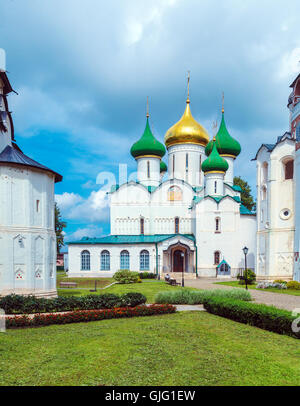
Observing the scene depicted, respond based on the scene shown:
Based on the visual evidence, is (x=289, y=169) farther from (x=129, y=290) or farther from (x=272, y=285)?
(x=129, y=290)

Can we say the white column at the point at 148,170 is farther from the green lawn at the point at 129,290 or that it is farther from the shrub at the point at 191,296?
the shrub at the point at 191,296

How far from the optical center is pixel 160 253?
103 feet

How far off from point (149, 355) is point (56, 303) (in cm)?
614

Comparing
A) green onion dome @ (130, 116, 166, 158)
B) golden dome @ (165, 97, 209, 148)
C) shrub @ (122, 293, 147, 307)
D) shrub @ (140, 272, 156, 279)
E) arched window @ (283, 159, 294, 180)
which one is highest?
golden dome @ (165, 97, 209, 148)

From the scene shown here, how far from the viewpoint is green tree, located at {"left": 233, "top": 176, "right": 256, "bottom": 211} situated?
44.8 m

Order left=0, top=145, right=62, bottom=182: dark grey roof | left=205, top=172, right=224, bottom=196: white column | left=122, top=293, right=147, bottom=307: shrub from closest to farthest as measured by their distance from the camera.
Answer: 1. left=122, top=293, right=147, bottom=307: shrub
2. left=0, top=145, right=62, bottom=182: dark grey roof
3. left=205, top=172, right=224, bottom=196: white column

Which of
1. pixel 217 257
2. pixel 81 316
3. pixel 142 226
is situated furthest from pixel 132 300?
pixel 142 226

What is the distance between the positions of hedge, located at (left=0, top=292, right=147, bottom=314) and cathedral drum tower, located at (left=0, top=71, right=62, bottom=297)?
267 centimetres

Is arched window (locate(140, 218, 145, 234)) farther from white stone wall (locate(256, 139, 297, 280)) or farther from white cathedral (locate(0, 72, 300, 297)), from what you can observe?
white stone wall (locate(256, 139, 297, 280))

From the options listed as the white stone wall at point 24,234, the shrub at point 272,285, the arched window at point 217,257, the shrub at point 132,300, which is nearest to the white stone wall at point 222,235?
the arched window at point 217,257

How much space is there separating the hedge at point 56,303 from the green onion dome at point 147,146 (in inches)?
957

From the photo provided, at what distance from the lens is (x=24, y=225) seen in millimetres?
15250

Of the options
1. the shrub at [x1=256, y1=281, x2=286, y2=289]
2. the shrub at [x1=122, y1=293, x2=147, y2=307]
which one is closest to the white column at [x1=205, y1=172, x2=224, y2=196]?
the shrub at [x1=256, y1=281, x2=286, y2=289]
